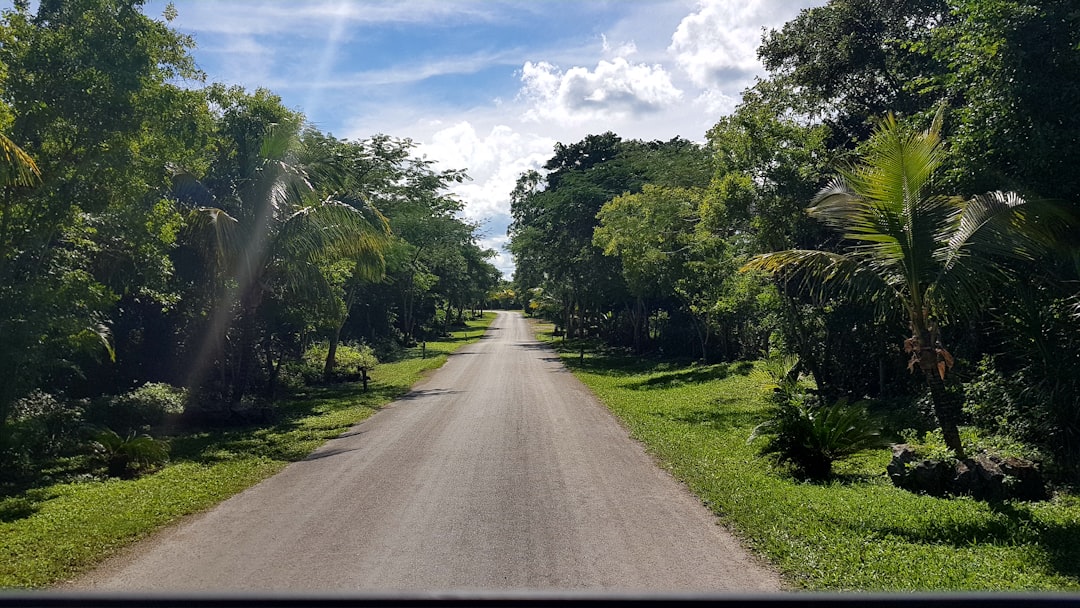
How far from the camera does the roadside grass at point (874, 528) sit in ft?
18.1

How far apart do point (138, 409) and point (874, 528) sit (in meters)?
14.1

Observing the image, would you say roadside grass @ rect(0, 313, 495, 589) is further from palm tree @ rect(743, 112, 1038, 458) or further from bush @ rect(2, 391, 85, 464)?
palm tree @ rect(743, 112, 1038, 458)

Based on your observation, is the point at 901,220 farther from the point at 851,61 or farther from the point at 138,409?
the point at 138,409

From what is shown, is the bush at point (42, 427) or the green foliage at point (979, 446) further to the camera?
the bush at point (42, 427)

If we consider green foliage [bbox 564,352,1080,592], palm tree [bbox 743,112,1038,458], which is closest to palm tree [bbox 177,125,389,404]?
green foliage [bbox 564,352,1080,592]

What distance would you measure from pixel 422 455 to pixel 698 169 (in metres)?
18.4

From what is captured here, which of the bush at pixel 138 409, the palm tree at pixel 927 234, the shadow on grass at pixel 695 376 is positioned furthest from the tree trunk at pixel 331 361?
the palm tree at pixel 927 234

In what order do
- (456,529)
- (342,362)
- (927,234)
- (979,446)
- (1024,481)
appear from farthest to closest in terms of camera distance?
(342,362) < (979,446) < (927,234) < (1024,481) < (456,529)

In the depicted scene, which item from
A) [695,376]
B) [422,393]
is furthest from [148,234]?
[695,376]

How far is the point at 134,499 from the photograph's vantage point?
8.95 meters

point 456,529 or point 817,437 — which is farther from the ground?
point 817,437

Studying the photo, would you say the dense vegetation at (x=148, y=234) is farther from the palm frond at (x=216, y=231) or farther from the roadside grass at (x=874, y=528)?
the roadside grass at (x=874, y=528)

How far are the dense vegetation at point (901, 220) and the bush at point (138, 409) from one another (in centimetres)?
1241

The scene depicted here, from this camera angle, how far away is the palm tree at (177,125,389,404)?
664 inches
